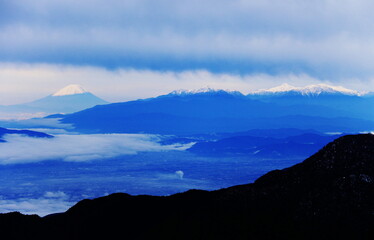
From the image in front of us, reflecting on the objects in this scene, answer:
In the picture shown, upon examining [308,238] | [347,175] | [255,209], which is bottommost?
[308,238]

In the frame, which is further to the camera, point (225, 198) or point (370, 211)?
point (225, 198)

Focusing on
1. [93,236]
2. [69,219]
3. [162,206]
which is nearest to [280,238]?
[162,206]

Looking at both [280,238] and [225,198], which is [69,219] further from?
[280,238]

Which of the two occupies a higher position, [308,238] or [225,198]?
[225,198]

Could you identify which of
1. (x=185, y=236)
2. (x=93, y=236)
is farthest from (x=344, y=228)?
(x=93, y=236)

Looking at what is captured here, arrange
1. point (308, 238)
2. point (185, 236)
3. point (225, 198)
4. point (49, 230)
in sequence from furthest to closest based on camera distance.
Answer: point (49, 230)
point (225, 198)
point (185, 236)
point (308, 238)

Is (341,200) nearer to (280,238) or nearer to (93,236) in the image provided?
(280,238)

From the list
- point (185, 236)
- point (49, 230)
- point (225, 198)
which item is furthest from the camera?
point (49, 230)
